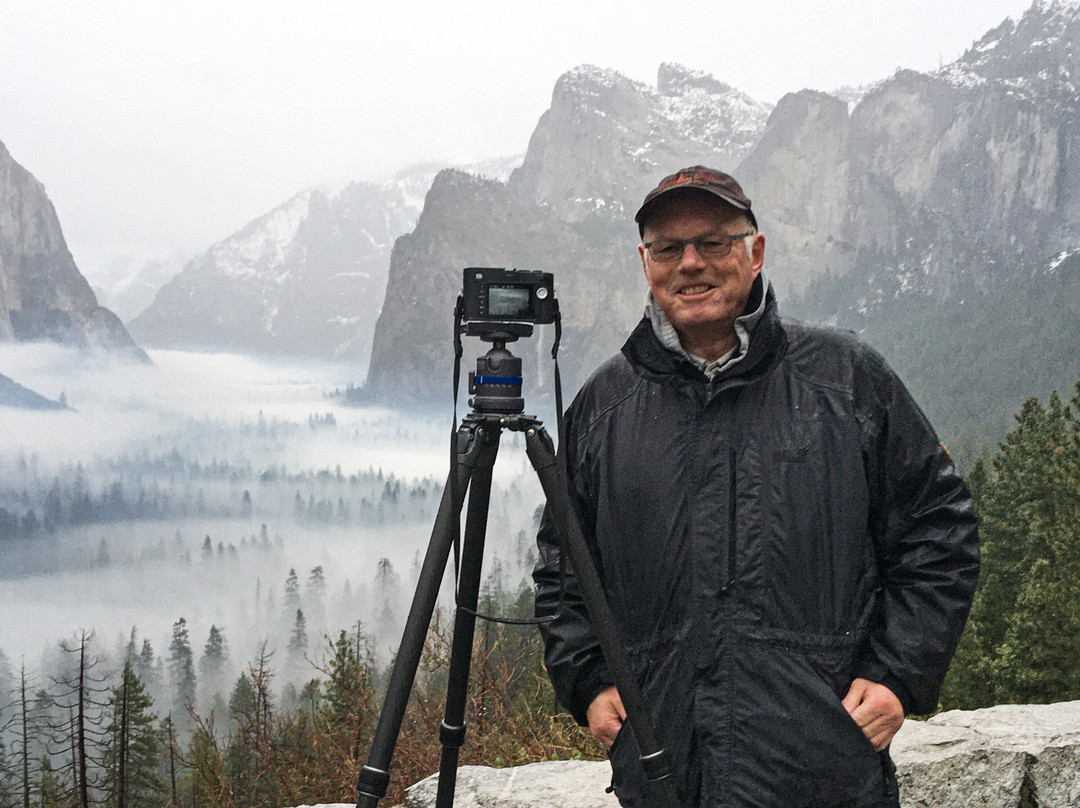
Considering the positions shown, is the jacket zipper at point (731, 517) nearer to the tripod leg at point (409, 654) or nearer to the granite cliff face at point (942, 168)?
the tripod leg at point (409, 654)

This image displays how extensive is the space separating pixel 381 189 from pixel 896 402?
73.3 ft

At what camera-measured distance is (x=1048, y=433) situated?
1095 centimetres

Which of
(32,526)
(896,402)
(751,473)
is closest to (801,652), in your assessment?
(751,473)

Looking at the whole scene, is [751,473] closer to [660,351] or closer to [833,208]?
[660,351]

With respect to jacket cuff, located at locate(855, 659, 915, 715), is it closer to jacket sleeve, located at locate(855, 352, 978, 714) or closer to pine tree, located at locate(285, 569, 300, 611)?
jacket sleeve, located at locate(855, 352, 978, 714)

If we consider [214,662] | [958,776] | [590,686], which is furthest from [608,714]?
[214,662]

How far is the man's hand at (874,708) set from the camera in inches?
39.6

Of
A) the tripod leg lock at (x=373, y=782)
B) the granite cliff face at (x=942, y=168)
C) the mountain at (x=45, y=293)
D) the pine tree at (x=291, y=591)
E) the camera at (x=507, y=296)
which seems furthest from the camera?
the granite cliff face at (x=942, y=168)

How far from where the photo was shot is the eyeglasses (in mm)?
1096

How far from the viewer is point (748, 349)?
1072 millimetres

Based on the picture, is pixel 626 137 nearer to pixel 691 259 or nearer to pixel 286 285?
pixel 286 285

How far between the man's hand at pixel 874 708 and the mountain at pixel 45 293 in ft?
61.4

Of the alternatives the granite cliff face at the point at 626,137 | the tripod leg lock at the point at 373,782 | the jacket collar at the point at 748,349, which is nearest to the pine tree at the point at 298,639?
the granite cliff face at the point at 626,137

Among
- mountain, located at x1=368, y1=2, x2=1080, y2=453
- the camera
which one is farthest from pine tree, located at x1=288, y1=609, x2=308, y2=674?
the camera
